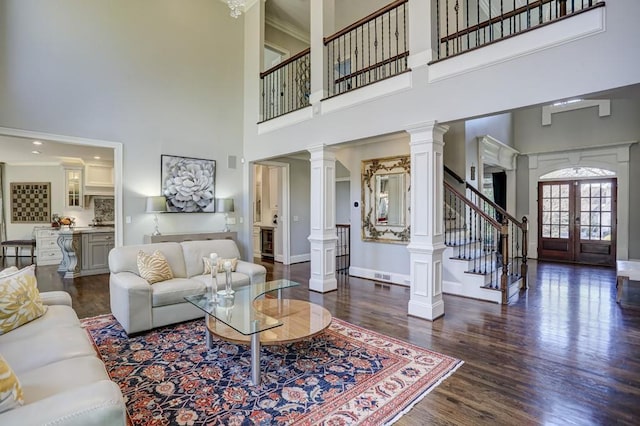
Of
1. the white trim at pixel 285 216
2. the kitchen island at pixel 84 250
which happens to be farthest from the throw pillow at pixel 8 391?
the white trim at pixel 285 216

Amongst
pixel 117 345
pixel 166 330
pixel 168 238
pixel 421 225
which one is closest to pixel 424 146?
pixel 421 225

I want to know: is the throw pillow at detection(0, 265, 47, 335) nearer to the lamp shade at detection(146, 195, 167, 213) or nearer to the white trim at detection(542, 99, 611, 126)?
the lamp shade at detection(146, 195, 167, 213)

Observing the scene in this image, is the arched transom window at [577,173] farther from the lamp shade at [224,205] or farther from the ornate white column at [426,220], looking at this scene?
the lamp shade at [224,205]

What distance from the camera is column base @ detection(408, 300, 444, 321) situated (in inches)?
146

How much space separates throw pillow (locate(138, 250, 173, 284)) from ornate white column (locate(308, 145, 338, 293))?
2168 millimetres

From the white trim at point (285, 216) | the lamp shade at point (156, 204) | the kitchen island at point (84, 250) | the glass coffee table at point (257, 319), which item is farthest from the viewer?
Result: the white trim at point (285, 216)

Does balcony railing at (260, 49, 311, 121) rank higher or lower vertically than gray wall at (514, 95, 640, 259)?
higher

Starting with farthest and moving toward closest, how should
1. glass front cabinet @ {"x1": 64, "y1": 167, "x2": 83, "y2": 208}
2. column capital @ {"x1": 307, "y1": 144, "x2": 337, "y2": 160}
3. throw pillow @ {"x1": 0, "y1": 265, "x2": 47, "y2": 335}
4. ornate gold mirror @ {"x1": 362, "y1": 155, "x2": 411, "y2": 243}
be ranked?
glass front cabinet @ {"x1": 64, "y1": 167, "x2": 83, "y2": 208} → ornate gold mirror @ {"x1": 362, "y1": 155, "x2": 411, "y2": 243} → column capital @ {"x1": 307, "y1": 144, "x2": 337, "y2": 160} → throw pillow @ {"x1": 0, "y1": 265, "x2": 47, "y2": 335}

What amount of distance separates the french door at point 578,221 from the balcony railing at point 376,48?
5.36m

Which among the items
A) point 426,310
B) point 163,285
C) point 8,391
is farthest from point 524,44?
point 163,285

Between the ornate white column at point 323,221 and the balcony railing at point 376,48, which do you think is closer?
the balcony railing at point 376,48

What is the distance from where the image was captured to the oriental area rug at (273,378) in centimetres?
202

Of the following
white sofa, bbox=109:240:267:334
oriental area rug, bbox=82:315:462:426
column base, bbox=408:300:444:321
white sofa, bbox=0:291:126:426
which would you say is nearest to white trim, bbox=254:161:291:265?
white sofa, bbox=109:240:267:334

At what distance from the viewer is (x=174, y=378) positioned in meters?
2.45
